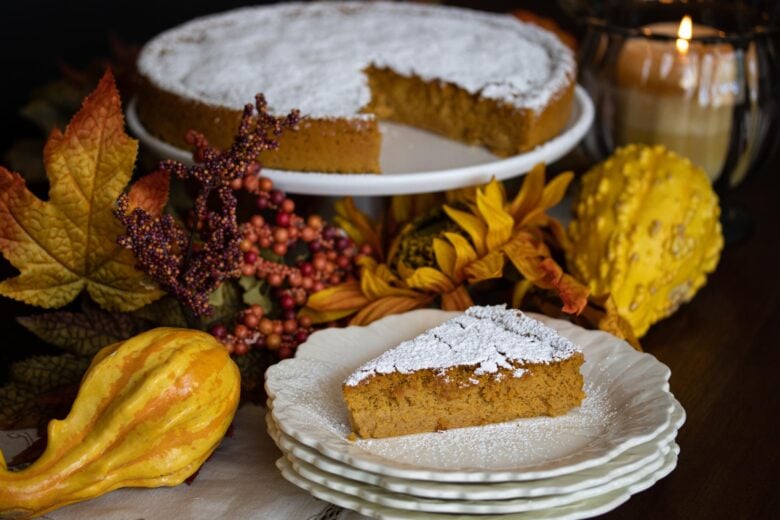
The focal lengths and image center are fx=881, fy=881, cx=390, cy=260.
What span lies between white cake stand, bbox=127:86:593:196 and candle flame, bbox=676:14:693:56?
0.70 ft

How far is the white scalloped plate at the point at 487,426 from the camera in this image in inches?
37.9

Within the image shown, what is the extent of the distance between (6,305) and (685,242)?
117 centimetres

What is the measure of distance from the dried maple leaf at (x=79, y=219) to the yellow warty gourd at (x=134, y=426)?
0.57ft

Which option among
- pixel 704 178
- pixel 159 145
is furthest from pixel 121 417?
pixel 704 178

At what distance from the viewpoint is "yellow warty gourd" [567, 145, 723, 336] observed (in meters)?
1.43

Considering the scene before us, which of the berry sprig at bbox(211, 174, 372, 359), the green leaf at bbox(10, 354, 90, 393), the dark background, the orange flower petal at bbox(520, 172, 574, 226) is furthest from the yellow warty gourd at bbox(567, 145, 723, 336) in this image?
the dark background

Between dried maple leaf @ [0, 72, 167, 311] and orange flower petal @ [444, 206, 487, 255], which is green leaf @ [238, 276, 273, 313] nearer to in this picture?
dried maple leaf @ [0, 72, 167, 311]

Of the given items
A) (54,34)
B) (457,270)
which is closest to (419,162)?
(457,270)

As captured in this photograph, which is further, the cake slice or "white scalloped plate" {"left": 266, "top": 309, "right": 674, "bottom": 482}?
the cake slice

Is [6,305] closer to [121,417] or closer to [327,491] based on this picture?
[121,417]

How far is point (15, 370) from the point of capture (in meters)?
1.24

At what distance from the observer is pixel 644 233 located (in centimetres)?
144

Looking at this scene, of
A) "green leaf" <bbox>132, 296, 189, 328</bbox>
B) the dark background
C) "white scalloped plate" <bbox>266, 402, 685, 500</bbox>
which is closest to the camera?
"white scalloped plate" <bbox>266, 402, 685, 500</bbox>

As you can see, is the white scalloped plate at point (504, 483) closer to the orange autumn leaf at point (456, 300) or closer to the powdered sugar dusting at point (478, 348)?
the powdered sugar dusting at point (478, 348)
